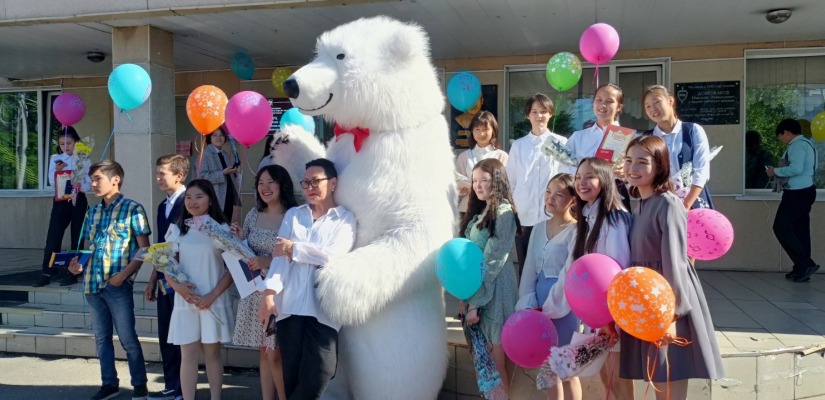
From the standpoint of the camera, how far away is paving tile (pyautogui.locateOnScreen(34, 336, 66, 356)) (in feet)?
18.6

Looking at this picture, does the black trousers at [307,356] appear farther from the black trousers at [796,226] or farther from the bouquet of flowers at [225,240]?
the black trousers at [796,226]

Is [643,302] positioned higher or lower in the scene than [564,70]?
lower

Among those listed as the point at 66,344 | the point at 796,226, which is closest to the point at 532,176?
the point at 796,226

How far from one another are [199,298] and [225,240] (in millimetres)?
500

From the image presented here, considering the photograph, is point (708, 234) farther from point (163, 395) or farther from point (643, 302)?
point (163, 395)

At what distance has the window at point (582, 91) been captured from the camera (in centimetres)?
771

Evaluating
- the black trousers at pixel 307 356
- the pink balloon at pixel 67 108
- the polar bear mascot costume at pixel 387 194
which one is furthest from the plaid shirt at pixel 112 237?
the pink balloon at pixel 67 108

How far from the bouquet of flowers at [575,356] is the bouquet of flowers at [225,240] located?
1.83 m

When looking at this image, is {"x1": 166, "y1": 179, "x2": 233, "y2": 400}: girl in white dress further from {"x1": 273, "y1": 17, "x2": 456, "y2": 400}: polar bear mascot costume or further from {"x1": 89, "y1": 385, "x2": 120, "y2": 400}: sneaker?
{"x1": 89, "y1": 385, "x2": 120, "y2": 400}: sneaker

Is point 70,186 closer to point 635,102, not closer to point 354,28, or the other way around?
point 354,28

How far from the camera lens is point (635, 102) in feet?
25.5

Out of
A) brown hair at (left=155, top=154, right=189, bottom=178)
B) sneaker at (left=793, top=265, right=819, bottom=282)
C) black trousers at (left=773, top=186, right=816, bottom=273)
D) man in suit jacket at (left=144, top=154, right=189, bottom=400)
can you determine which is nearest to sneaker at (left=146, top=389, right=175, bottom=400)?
man in suit jacket at (left=144, top=154, right=189, bottom=400)

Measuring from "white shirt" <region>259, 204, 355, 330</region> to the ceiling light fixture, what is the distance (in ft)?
16.3

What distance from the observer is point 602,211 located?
10.1 feet
